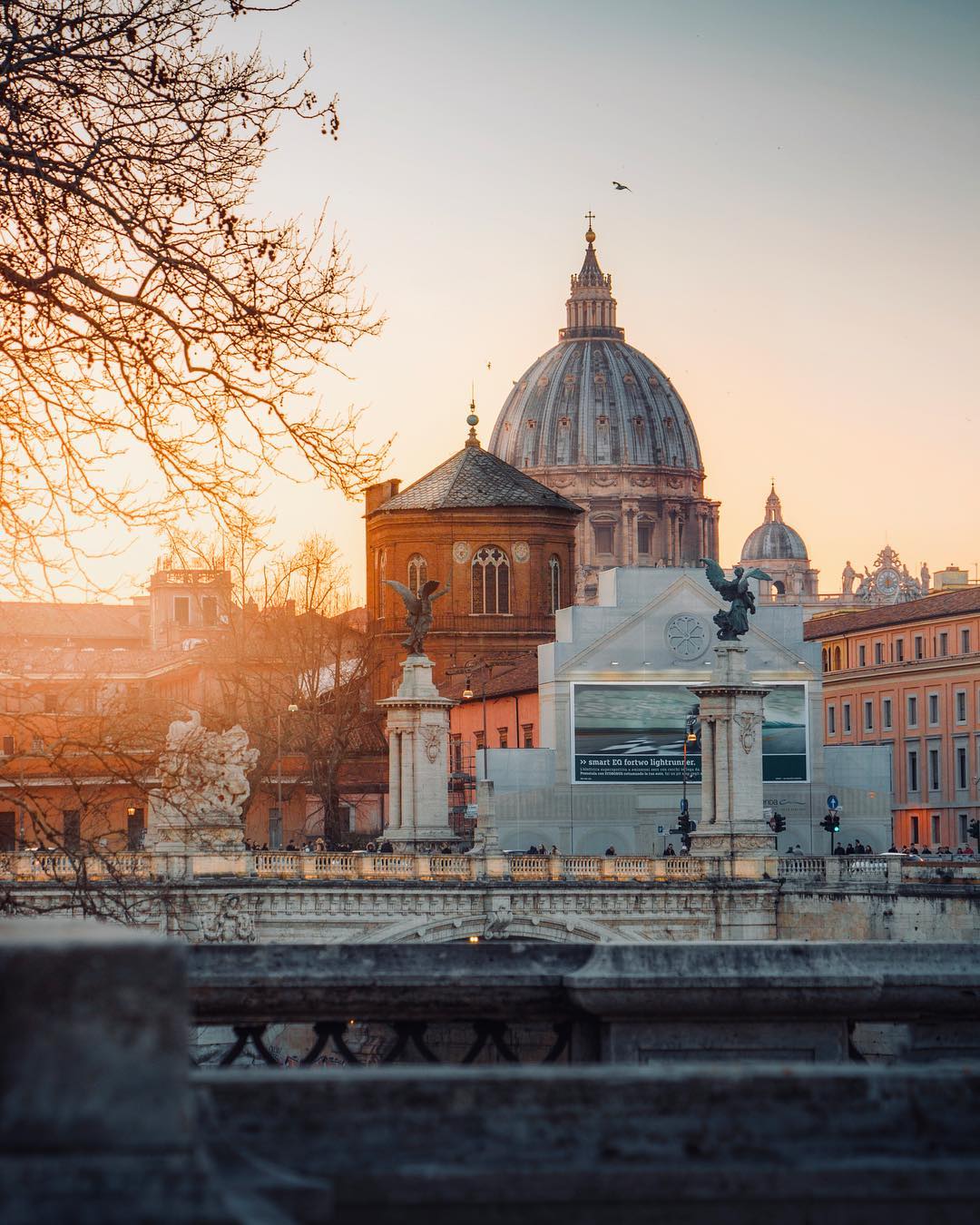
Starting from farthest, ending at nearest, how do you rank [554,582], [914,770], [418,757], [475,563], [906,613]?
[554,582] → [475,563] → [906,613] → [914,770] → [418,757]

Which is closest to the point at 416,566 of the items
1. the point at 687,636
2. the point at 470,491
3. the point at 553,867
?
the point at 470,491

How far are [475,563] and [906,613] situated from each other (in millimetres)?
21446

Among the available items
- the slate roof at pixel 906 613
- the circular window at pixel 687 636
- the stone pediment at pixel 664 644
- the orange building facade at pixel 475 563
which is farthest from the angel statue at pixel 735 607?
the orange building facade at pixel 475 563

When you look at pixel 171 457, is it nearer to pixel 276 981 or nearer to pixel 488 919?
pixel 276 981

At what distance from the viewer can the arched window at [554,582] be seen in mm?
117688

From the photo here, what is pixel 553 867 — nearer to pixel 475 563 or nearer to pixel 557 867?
pixel 557 867

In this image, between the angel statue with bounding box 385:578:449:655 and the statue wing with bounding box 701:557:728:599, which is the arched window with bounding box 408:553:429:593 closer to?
the angel statue with bounding box 385:578:449:655

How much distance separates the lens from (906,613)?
112688 mm

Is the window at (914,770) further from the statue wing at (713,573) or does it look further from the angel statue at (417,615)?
the angel statue at (417,615)

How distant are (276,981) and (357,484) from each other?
701 cm

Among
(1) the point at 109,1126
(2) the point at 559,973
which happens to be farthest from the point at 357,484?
(1) the point at 109,1126

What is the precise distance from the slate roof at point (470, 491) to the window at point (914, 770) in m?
21.7

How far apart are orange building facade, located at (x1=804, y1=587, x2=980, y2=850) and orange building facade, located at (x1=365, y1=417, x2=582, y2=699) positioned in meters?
15.4

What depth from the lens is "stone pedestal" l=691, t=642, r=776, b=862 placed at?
204 feet
